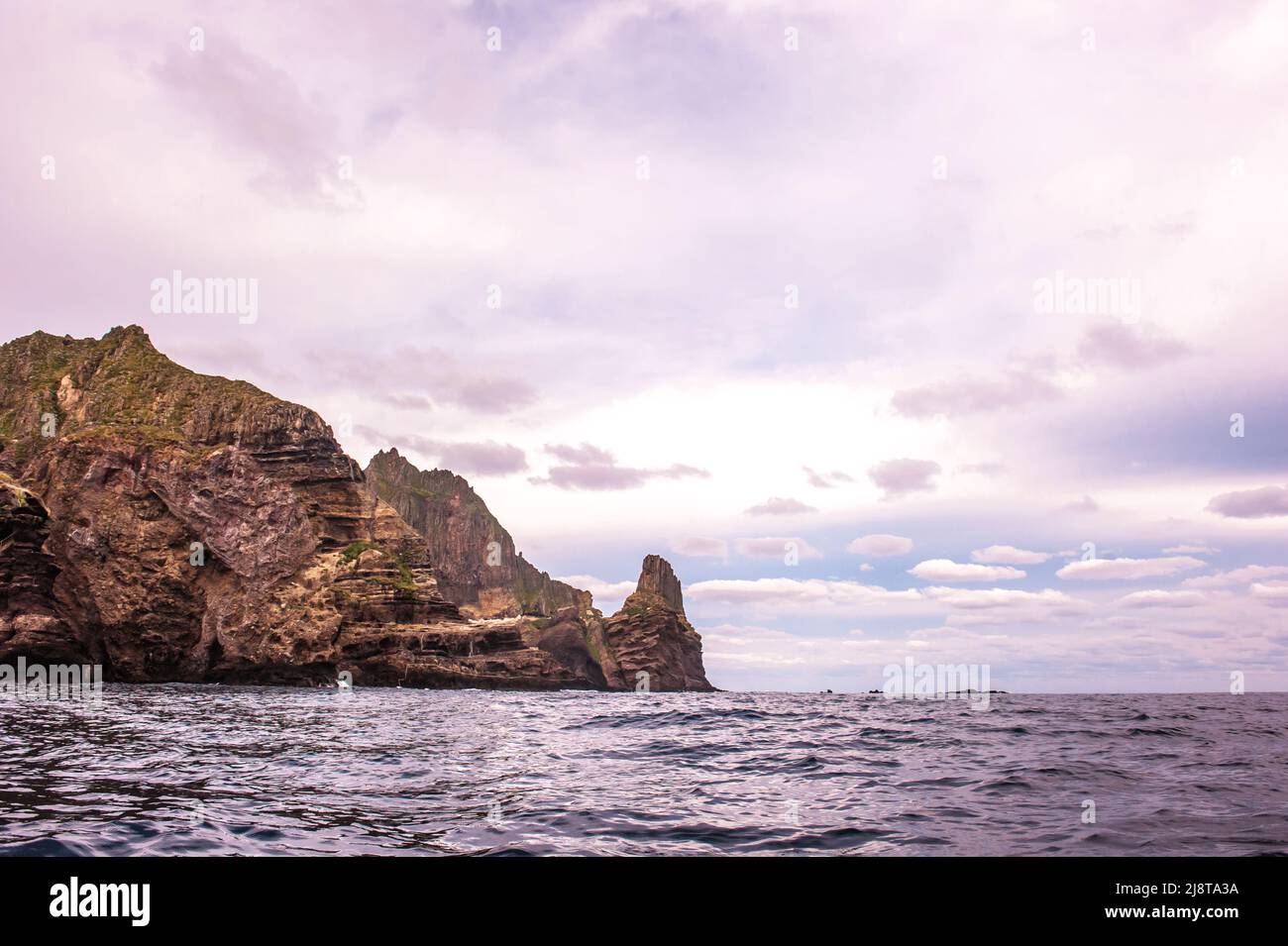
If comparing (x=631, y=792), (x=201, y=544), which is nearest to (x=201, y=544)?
(x=201, y=544)

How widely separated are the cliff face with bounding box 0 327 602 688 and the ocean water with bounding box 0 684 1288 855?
9743 cm

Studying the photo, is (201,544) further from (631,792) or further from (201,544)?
(631,792)

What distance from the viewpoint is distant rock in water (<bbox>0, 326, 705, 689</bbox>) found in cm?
11244

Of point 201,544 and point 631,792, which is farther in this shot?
point 201,544

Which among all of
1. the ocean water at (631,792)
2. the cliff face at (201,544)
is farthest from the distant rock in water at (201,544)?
the ocean water at (631,792)

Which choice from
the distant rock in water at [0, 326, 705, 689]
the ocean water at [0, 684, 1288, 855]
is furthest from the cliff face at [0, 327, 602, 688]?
the ocean water at [0, 684, 1288, 855]

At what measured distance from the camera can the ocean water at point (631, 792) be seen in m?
11.1

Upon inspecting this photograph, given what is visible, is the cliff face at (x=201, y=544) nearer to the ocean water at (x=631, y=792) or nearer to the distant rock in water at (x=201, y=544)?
the distant rock in water at (x=201, y=544)

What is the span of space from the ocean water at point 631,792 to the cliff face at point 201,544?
97428 mm

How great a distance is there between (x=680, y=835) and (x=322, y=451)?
143 metres

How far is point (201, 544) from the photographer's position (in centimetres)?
12375

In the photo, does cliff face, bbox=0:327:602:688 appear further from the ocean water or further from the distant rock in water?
the ocean water
